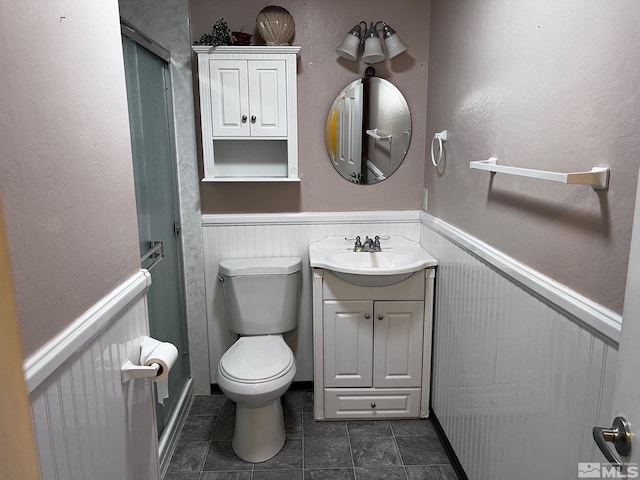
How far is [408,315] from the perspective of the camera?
2.41 m

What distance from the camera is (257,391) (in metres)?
2.05

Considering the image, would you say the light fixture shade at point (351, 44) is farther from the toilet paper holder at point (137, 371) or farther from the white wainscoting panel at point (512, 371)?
the toilet paper holder at point (137, 371)

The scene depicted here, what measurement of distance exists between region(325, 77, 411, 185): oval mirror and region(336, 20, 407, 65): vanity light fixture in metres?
0.14

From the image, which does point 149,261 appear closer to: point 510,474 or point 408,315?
point 408,315

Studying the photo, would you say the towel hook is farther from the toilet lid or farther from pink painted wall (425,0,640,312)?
the toilet lid

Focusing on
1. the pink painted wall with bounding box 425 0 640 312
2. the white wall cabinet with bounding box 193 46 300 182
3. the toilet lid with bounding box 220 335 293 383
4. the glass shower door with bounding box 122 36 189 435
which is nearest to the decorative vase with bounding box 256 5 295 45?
the white wall cabinet with bounding box 193 46 300 182

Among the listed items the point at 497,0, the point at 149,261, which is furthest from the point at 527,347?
the point at 149,261

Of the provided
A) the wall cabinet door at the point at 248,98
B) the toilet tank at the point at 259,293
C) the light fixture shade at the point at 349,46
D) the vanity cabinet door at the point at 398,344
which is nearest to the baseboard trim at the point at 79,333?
the toilet tank at the point at 259,293

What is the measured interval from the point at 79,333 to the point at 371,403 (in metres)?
1.79

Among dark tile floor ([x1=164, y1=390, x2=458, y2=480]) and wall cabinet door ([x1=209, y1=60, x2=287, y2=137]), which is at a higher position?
wall cabinet door ([x1=209, y1=60, x2=287, y2=137])

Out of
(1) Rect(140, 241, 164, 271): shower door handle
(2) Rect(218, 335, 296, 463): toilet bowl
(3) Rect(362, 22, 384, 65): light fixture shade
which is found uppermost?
(3) Rect(362, 22, 384, 65): light fixture shade

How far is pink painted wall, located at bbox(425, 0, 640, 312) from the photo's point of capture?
104 centimetres

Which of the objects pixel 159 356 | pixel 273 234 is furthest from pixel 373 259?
pixel 159 356

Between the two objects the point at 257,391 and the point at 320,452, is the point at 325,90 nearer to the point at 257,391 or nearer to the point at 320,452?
the point at 257,391
